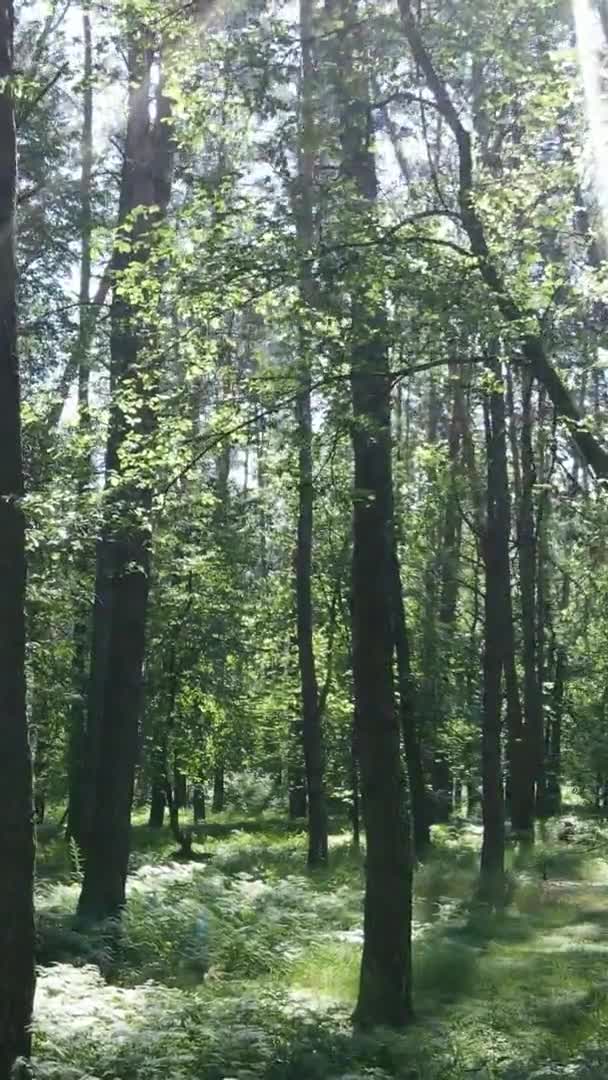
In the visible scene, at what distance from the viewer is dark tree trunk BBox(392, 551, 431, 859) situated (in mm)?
19438

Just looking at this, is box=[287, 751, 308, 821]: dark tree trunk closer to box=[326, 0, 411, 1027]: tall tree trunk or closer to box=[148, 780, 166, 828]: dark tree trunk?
box=[148, 780, 166, 828]: dark tree trunk

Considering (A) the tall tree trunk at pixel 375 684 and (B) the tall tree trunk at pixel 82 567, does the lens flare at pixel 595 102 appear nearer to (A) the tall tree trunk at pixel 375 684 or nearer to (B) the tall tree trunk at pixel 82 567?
(A) the tall tree trunk at pixel 375 684

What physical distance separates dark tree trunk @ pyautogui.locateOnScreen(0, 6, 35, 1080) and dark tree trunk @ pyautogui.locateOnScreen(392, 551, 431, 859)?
1276 cm

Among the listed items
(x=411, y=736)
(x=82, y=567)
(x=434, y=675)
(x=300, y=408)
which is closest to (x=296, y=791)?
(x=434, y=675)

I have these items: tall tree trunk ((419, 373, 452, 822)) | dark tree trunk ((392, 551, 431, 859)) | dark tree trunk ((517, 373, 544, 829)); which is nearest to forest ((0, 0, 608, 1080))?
dark tree trunk ((392, 551, 431, 859))

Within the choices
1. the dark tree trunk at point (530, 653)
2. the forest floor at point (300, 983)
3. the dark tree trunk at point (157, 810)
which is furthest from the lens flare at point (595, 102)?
the dark tree trunk at point (157, 810)

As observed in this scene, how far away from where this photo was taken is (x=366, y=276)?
7.45 m

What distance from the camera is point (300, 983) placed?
30.3 ft

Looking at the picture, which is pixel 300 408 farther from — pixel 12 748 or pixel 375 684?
pixel 12 748

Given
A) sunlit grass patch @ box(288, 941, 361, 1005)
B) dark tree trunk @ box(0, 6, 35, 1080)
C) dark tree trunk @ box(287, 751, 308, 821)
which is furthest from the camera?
dark tree trunk @ box(287, 751, 308, 821)

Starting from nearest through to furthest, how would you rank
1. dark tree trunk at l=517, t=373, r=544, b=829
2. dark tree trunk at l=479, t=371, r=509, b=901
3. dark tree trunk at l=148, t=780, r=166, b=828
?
dark tree trunk at l=479, t=371, r=509, b=901 < dark tree trunk at l=517, t=373, r=544, b=829 < dark tree trunk at l=148, t=780, r=166, b=828

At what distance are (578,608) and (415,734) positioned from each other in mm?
14719

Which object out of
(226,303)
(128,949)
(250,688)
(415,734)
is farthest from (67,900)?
(250,688)

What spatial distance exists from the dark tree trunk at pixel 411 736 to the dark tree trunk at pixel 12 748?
12.8 metres
